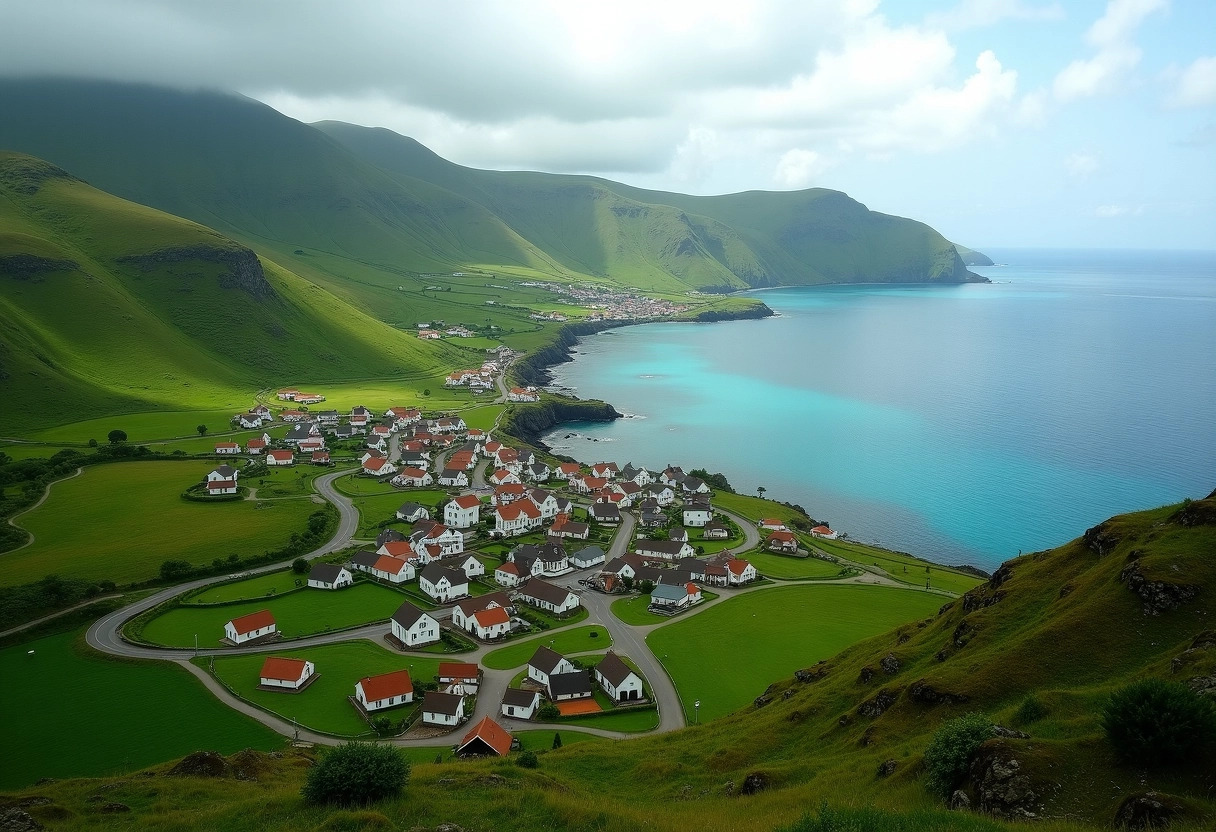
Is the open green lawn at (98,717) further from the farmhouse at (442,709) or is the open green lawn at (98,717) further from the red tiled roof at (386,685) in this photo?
the farmhouse at (442,709)

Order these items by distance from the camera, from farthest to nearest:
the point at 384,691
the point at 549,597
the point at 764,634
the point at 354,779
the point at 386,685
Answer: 1. the point at 549,597
2. the point at 764,634
3. the point at 386,685
4. the point at 384,691
5. the point at 354,779

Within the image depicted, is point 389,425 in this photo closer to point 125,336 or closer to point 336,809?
point 125,336

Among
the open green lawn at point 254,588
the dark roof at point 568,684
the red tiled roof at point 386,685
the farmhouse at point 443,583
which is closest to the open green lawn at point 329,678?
the red tiled roof at point 386,685

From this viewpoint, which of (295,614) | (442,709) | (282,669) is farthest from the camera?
(295,614)

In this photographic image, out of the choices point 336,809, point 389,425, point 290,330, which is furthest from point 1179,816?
point 290,330

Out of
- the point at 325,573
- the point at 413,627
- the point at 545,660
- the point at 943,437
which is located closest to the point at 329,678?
the point at 413,627

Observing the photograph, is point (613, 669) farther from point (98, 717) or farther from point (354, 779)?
point (98, 717)

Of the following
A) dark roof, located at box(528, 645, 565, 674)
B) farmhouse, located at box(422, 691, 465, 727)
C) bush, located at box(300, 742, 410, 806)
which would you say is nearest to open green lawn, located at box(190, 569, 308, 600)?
farmhouse, located at box(422, 691, 465, 727)
